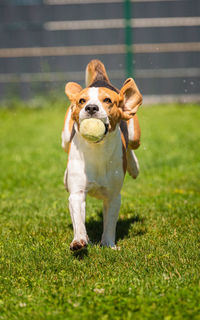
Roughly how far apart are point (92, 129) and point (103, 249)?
1188 millimetres

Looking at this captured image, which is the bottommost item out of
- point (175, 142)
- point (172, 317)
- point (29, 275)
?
point (175, 142)

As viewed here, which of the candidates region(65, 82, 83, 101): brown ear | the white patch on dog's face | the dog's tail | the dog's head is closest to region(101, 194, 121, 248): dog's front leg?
the dog's head

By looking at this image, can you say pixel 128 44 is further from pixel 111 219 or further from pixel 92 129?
pixel 92 129

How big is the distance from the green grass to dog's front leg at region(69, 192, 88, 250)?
0.23m

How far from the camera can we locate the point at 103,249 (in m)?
4.20

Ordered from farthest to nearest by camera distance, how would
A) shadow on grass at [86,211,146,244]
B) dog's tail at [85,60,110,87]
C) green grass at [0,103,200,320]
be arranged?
shadow on grass at [86,211,146,244], dog's tail at [85,60,110,87], green grass at [0,103,200,320]

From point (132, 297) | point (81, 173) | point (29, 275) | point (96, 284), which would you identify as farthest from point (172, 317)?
point (81, 173)

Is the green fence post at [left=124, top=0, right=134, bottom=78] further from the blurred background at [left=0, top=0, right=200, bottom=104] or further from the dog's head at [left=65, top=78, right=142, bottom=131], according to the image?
the dog's head at [left=65, top=78, right=142, bottom=131]

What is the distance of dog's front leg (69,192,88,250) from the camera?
12.3ft

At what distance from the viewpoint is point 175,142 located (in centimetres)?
1062

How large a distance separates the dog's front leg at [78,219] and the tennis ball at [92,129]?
0.61m

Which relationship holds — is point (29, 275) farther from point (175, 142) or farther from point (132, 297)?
point (175, 142)

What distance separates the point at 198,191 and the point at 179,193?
0.33 m

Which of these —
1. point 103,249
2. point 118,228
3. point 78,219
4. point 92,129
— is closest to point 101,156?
point 92,129
